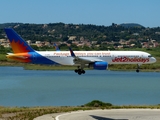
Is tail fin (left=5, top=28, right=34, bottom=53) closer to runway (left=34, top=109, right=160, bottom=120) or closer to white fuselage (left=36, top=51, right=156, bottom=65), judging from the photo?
white fuselage (left=36, top=51, right=156, bottom=65)

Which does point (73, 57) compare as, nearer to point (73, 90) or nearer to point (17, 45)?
point (17, 45)

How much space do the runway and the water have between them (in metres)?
15.4

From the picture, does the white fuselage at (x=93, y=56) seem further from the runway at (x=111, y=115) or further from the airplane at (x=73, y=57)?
the runway at (x=111, y=115)

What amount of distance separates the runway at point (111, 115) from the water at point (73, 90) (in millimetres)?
15446

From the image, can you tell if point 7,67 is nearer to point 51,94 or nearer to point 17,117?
point 51,94

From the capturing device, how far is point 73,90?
276 ft

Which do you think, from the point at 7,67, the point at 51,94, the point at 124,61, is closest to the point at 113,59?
the point at 124,61

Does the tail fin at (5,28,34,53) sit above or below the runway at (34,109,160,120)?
above

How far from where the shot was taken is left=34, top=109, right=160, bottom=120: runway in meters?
45.3

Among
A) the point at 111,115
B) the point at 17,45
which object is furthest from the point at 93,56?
the point at 111,115

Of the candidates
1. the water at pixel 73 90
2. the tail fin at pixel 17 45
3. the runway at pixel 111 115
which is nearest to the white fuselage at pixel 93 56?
the tail fin at pixel 17 45

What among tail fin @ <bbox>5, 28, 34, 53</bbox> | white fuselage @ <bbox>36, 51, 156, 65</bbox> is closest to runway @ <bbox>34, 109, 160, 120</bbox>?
white fuselage @ <bbox>36, 51, 156, 65</bbox>

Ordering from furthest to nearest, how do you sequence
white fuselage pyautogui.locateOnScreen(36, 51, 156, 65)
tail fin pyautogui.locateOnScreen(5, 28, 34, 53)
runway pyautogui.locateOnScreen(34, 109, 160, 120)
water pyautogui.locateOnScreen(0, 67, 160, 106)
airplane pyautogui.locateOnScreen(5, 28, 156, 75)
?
tail fin pyautogui.locateOnScreen(5, 28, 34, 53) < water pyautogui.locateOnScreen(0, 67, 160, 106) < white fuselage pyautogui.locateOnScreen(36, 51, 156, 65) < airplane pyautogui.locateOnScreen(5, 28, 156, 75) < runway pyautogui.locateOnScreen(34, 109, 160, 120)

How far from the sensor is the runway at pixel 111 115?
45.3 m
